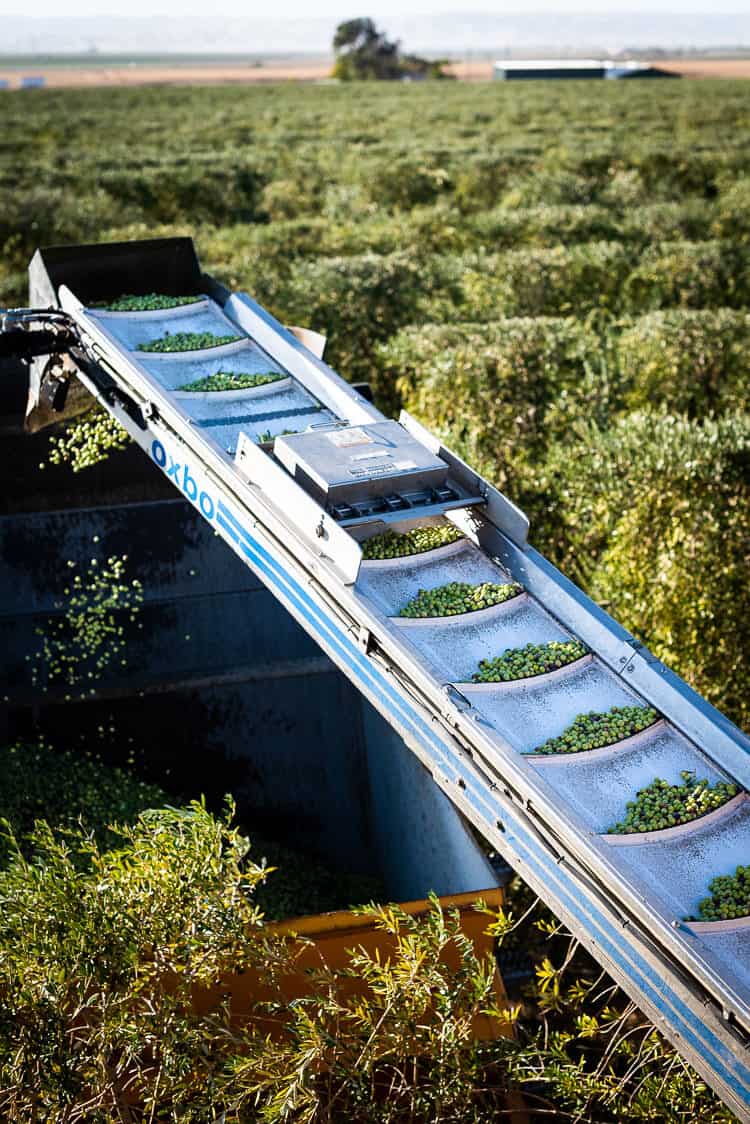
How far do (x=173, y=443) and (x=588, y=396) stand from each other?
7.30 m

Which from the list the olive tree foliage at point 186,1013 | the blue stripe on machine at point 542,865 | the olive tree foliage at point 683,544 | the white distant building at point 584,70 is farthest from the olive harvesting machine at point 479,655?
the white distant building at point 584,70

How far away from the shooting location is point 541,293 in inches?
695

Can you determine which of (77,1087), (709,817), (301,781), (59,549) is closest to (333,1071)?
(77,1087)

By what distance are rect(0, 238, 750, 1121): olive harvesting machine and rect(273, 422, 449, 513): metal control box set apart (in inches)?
0.5

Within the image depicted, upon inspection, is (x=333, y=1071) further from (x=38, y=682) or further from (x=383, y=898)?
(x=38, y=682)

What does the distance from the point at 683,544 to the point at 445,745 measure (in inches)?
219

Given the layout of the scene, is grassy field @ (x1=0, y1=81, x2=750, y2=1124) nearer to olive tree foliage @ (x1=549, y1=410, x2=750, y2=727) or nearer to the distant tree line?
olive tree foliage @ (x1=549, y1=410, x2=750, y2=727)

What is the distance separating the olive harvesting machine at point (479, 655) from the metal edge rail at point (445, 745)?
12 millimetres

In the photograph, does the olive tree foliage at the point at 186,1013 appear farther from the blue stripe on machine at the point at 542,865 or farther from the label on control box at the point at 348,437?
the label on control box at the point at 348,437

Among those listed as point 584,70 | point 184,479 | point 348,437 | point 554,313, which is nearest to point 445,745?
point 348,437

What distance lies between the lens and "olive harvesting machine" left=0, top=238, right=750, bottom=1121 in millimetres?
4320

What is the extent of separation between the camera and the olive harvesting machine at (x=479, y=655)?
14.2 feet

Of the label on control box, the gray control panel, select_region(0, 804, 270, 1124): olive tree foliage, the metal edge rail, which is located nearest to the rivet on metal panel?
the metal edge rail

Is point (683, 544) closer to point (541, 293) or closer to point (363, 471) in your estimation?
point (363, 471)
